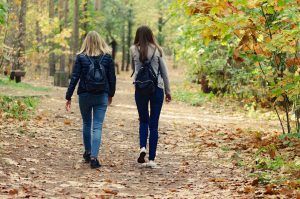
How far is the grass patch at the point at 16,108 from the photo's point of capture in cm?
1179

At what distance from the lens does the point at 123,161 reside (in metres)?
8.56

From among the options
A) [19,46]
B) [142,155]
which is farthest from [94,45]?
[19,46]

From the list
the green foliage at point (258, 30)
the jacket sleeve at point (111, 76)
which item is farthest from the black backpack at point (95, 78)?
the green foliage at point (258, 30)

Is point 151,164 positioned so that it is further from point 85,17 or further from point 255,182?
point 85,17

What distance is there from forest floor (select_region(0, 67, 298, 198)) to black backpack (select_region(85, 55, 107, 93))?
1.31 metres

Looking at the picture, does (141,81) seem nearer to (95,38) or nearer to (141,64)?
(141,64)

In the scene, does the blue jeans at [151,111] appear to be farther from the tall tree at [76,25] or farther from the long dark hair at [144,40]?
the tall tree at [76,25]

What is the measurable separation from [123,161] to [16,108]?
5.08m

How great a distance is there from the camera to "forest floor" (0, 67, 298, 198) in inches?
247

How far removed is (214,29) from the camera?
7762 millimetres

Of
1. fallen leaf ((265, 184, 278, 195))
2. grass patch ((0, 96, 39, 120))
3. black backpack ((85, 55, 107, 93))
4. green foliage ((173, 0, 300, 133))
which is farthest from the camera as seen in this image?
grass patch ((0, 96, 39, 120))

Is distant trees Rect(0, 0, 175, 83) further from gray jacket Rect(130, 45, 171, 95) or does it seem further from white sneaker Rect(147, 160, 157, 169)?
white sneaker Rect(147, 160, 157, 169)

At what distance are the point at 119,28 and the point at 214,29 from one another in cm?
4395

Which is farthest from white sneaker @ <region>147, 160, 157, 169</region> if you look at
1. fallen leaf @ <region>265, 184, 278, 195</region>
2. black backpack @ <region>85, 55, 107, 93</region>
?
fallen leaf @ <region>265, 184, 278, 195</region>
